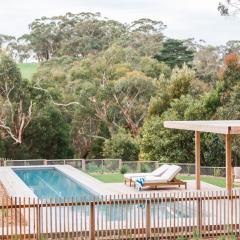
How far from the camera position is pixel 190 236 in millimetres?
12453

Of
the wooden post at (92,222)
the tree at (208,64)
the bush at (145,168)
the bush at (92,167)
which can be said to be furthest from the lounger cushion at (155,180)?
the tree at (208,64)

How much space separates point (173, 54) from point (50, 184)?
30.5 m

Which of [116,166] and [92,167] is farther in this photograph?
[92,167]

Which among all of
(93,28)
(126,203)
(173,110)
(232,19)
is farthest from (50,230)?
(93,28)

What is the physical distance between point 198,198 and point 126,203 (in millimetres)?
1480

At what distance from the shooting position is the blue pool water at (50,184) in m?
20.5

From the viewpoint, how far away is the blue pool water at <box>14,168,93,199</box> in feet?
67.3

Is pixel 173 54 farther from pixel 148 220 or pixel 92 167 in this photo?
pixel 148 220

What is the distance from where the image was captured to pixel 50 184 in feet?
76.5

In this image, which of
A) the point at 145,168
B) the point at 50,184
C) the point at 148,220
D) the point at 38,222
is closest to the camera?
the point at 38,222

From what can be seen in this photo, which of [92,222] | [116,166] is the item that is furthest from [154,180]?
[92,222]

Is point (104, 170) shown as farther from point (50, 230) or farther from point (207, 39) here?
point (207, 39)

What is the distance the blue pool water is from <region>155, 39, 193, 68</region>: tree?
86.3 feet

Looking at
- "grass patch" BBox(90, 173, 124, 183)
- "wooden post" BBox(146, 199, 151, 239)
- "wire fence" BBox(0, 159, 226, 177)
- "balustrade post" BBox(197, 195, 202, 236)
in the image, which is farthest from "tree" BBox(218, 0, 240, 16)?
"wooden post" BBox(146, 199, 151, 239)
